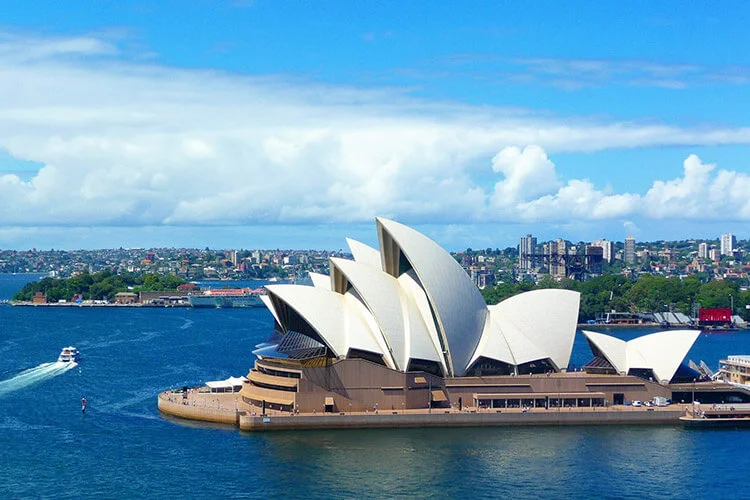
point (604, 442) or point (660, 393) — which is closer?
point (604, 442)

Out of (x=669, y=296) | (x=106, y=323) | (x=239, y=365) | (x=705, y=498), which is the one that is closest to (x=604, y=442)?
(x=705, y=498)

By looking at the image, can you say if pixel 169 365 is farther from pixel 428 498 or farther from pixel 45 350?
pixel 428 498

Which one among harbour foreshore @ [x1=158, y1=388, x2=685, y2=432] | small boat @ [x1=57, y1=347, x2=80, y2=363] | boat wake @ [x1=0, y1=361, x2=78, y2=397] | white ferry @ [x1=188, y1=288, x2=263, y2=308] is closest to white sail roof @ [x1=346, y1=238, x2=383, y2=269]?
harbour foreshore @ [x1=158, y1=388, x2=685, y2=432]

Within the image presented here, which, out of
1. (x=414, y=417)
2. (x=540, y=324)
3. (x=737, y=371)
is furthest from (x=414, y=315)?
(x=737, y=371)

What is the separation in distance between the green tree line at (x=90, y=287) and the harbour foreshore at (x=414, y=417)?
118m

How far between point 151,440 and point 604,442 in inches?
805

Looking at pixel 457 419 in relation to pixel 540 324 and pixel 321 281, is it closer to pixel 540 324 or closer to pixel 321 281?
pixel 540 324

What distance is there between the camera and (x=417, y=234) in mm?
55219

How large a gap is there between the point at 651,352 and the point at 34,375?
38516 millimetres

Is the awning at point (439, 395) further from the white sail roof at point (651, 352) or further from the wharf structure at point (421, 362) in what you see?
the white sail roof at point (651, 352)

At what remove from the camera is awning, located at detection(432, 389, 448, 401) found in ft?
173

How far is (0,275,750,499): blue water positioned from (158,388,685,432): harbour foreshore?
0.81 m

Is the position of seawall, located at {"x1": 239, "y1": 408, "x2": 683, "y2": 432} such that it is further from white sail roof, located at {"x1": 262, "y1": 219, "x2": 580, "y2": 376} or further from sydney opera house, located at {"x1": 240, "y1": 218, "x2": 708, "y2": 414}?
white sail roof, located at {"x1": 262, "y1": 219, "x2": 580, "y2": 376}

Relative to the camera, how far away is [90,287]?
6668 inches
